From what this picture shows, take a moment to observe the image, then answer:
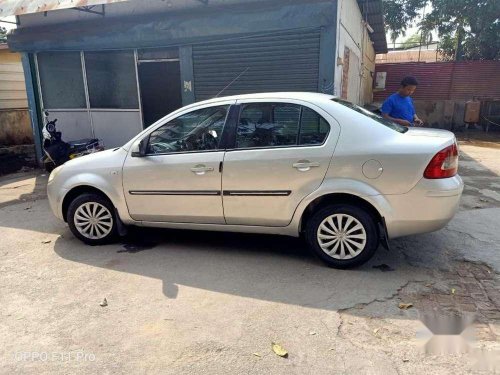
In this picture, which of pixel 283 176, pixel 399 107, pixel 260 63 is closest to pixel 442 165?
pixel 283 176

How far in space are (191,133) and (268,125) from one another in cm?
81

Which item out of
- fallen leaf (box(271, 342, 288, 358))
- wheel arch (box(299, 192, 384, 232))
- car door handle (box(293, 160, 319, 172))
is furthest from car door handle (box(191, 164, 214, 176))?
fallen leaf (box(271, 342, 288, 358))

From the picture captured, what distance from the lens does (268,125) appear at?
3.84 m

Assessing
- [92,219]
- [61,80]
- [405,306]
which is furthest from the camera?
[61,80]

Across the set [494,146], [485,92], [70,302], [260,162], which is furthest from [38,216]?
[485,92]

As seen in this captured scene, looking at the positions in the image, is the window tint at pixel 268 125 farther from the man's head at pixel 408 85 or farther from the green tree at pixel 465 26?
the green tree at pixel 465 26

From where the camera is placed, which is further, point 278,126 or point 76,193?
point 76,193

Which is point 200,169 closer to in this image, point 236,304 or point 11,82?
point 236,304

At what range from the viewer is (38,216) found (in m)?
5.86

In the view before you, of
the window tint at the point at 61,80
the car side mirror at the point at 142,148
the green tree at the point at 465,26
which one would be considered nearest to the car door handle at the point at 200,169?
the car side mirror at the point at 142,148

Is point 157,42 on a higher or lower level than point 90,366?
higher

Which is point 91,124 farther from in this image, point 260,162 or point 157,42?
point 260,162

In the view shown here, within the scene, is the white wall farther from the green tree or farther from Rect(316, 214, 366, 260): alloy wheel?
the green tree

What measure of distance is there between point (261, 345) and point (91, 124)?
25.0 feet
